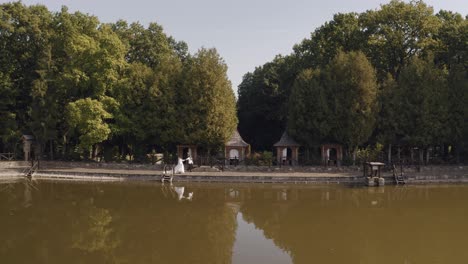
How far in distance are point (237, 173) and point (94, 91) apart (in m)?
16.0

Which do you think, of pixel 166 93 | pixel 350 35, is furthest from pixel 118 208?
pixel 350 35

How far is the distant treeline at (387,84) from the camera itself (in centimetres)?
3825

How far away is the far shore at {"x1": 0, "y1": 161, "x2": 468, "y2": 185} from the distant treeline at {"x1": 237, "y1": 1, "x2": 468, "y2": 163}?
11.4 feet

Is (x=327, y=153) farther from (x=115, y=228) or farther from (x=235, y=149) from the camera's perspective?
(x=115, y=228)

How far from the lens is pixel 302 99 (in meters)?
40.0

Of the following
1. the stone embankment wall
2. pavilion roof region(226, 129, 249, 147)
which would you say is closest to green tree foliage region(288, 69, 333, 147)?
pavilion roof region(226, 129, 249, 147)

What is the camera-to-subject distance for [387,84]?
39625 mm

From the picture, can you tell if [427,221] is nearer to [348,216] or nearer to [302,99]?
[348,216]

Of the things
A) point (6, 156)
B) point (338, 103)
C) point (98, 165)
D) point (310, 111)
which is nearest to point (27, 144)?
point (6, 156)

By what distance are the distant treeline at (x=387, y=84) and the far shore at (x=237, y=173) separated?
11.4 ft

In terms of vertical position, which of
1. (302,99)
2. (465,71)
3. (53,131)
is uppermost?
(465,71)

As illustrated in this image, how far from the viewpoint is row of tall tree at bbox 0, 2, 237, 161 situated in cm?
3906

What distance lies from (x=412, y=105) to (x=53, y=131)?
1318 inches

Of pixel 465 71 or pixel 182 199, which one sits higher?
pixel 465 71
